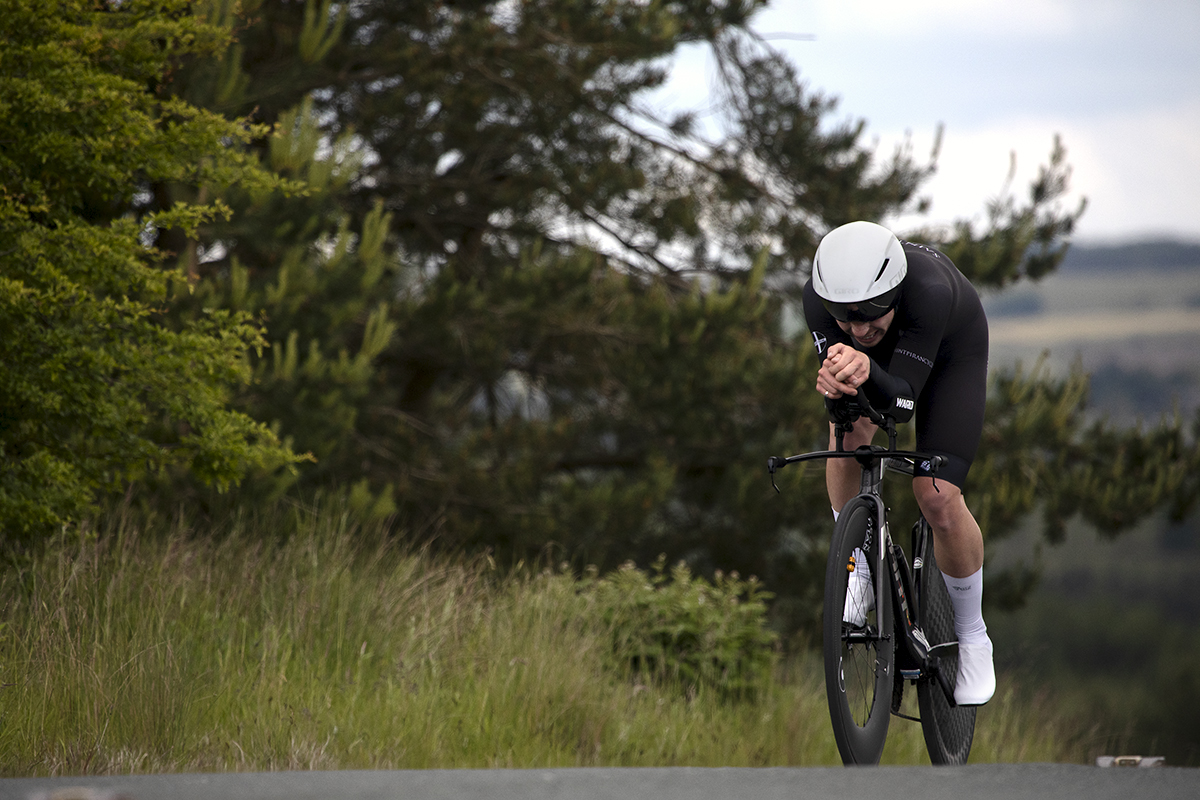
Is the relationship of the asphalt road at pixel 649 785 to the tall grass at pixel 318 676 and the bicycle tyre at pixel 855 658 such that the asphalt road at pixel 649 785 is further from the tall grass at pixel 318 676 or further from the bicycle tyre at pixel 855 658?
the tall grass at pixel 318 676

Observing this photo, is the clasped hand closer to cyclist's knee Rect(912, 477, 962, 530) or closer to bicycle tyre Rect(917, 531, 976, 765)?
cyclist's knee Rect(912, 477, 962, 530)

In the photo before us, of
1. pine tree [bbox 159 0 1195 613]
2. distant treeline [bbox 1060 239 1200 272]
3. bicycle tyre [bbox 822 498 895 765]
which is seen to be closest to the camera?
bicycle tyre [bbox 822 498 895 765]

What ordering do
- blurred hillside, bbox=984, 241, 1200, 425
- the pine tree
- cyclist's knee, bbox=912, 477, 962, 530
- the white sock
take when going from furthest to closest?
1. blurred hillside, bbox=984, 241, 1200, 425
2. the pine tree
3. the white sock
4. cyclist's knee, bbox=912, 477, 962, 530

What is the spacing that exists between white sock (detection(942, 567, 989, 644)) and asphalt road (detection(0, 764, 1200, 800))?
1.20 m

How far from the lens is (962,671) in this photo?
4648 mm

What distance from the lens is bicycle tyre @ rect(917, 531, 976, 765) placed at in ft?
15.4

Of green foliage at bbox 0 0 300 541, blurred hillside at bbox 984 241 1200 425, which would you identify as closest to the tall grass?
green foliage at bbox 0 0 300 541

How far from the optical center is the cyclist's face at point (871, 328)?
165 inches

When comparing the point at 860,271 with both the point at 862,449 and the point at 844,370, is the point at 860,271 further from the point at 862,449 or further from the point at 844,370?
the point at 862,449

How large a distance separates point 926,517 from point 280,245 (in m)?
6.82

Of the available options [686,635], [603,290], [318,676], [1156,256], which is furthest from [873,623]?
[1156,256]

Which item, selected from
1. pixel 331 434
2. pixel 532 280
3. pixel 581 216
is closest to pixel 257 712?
pixel 331 434

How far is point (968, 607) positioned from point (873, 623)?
0.77 meters

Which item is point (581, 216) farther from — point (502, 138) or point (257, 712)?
point (257, 712)
